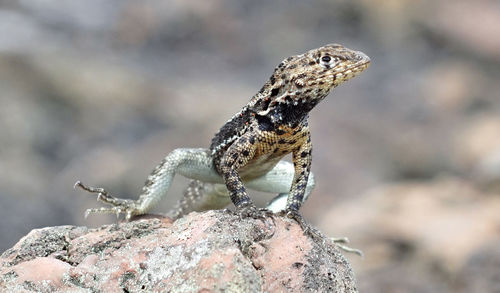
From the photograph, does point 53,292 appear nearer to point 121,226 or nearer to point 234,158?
point 121,226

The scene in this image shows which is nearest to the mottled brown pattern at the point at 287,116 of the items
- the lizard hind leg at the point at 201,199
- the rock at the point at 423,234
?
the lizard hind leg at the point at 201,199

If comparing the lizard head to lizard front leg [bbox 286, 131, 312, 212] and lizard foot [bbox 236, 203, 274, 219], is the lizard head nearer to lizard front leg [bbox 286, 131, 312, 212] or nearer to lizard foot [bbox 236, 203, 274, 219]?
lizard front leg [bbox 286, 131, 312, 212]

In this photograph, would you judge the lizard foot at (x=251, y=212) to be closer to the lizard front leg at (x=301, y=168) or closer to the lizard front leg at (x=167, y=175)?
the lizard front leg at (x=301, y=168)

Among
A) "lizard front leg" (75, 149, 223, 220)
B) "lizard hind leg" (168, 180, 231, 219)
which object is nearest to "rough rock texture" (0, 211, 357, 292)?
"lizard front leg" (75, 149, 223, 220)

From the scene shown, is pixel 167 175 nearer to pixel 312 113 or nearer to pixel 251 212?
pixel 251 212

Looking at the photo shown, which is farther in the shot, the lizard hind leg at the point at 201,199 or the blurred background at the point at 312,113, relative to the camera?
the blurred background at the point at 312,113

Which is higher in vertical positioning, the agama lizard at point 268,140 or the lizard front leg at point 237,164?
the agama lizard at point 268,140

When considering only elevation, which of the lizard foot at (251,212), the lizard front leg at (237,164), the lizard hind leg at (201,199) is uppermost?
the lizard hind leg at (201,199)
